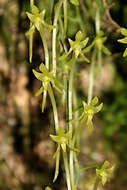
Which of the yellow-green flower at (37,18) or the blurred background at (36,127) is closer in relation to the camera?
the yellow-green flower at (37,18)

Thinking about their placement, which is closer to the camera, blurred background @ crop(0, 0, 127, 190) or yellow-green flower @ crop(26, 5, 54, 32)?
yellow-green flower @ crop(26, 5, 54, 32)

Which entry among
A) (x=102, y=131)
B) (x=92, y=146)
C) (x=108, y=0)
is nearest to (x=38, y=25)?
(x=108, y=0)

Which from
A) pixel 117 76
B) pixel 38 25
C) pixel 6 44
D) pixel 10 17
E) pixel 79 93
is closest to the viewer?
pixel 38 25

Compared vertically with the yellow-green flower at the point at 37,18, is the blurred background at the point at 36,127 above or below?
below

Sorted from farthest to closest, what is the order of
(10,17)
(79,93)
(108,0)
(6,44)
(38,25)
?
1. (79,93)
2. (6,44)
3. (10,17)
4. (108,0)
5. (38,25)

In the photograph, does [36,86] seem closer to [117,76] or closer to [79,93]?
[79,93]

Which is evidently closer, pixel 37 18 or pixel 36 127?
pixel 37 18

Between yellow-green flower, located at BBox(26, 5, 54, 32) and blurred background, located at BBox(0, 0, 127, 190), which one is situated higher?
yellow-green flower, located at BBox(26, 5, 54, 32)

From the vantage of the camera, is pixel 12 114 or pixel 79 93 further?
pixel 12 114

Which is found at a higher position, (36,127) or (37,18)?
(37,18)

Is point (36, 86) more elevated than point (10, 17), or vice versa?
point (10, 17)

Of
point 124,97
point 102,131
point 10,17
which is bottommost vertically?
point 102,131
